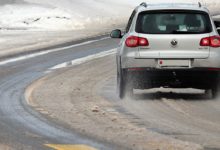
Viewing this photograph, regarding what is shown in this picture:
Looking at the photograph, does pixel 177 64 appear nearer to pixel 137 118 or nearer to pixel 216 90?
pixel 216 90

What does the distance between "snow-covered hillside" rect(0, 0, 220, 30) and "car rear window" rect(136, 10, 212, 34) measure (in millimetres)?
25007

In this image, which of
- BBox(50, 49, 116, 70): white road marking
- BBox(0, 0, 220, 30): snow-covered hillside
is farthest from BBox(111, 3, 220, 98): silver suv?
BBox(0, 0, 220, 30): snow-covered hillside

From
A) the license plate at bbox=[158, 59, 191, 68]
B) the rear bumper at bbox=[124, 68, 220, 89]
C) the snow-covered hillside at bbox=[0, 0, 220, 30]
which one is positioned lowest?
the snow-covered hillside at bbox=[0, 0, 220, 30]

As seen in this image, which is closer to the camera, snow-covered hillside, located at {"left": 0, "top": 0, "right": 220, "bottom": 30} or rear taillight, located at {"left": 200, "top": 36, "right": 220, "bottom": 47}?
rear taillight, located at {"left": 200, "top": 36, "right": 220, "bottom": 47}

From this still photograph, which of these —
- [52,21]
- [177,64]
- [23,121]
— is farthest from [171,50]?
[52,21]

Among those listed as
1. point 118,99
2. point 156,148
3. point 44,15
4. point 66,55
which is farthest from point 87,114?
point 44,15

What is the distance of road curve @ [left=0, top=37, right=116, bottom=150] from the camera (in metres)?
8.79

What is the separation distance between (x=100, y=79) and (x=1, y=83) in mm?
2201

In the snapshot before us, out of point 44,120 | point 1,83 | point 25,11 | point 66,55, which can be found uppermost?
point 44,120

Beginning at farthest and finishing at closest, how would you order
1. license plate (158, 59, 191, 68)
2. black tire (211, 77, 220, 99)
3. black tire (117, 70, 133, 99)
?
black tire (117, 70, 133, 99), black tire (211, 77, 220, 99), license plate (158, 59, 191, 68)

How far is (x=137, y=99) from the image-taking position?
1288cm

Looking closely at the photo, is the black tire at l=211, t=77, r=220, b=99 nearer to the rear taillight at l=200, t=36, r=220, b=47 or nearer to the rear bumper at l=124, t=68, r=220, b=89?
the rear bumper at l=124, t=68, r=220, b=89

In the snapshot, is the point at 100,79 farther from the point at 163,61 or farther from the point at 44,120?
the point at 44,120

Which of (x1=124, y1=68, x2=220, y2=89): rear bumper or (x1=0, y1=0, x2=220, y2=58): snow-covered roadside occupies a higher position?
(x1=124, y1=68, x2=220, y2=89): rear bumper
